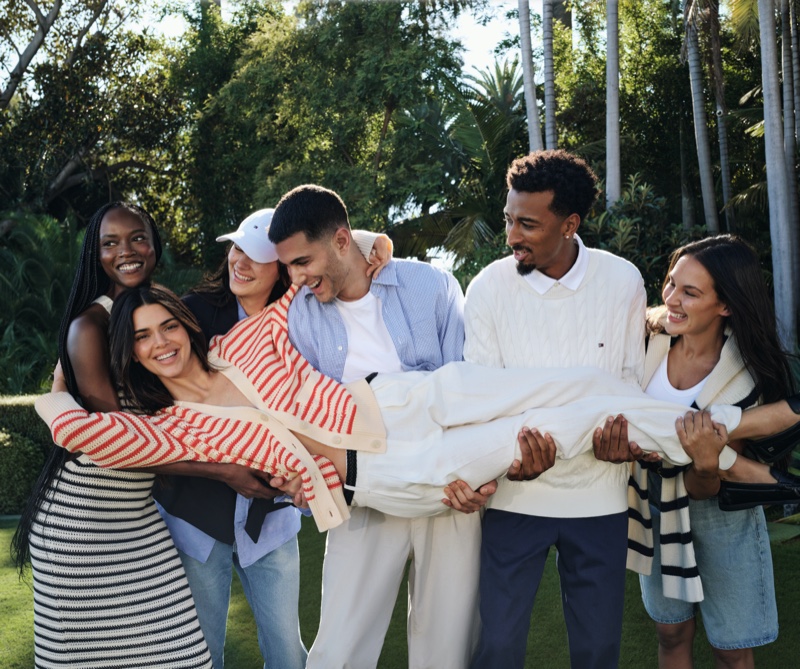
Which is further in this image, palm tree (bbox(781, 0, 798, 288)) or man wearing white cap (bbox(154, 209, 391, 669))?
palm tree (bbox(781, 0, 798, 288))

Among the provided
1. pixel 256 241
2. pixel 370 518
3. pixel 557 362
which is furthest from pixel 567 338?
pixel 256 241

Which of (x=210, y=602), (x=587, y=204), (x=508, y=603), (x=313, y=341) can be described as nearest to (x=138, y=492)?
(x=210, y=602)

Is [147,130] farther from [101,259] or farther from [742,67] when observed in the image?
[101,259]

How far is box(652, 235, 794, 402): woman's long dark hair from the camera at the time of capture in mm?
3209

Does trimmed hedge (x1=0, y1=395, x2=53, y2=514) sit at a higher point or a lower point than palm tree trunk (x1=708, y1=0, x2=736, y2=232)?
lower

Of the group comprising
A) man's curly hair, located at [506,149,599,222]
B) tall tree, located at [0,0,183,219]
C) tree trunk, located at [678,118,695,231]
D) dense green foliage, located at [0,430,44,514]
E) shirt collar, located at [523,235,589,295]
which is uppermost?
tall tree, located at [0,0,183,219]

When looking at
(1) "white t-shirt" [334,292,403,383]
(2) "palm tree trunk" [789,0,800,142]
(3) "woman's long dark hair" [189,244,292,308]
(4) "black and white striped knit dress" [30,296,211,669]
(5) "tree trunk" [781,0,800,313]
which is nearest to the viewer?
(4) "black and white striped knit dress" [30,296,211,669]

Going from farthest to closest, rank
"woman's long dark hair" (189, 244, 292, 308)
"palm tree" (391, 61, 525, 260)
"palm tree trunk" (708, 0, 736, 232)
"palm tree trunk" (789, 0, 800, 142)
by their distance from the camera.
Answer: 1. "palm tree" (391, 61, 525, 260)
2. "palm tree trunk" (708, 0, 736, 232)
3. "palm tree trunk" (789, 0, 800, 142)
4. "woman's long dark hair" (189, 244, 292, 308)

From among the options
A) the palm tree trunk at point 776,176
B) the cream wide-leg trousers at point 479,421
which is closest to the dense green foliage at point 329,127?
the palm tree trunk at point 776,176

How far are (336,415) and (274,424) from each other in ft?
0.74

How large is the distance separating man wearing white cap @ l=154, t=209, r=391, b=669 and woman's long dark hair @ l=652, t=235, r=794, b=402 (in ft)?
3.97

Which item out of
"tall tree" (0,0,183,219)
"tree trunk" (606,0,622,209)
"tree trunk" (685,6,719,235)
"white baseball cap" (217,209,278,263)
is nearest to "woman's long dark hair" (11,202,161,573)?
"white baseball cap" (217,209,278,263)

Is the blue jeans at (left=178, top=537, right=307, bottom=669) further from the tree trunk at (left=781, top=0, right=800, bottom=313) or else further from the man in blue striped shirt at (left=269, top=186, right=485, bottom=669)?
the tree trunk at (left=781, top=0, right=800, bottom=313)

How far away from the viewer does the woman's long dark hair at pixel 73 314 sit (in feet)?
10.2
